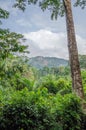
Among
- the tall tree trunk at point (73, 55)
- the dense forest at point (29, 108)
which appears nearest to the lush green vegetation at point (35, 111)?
the dense forest at point (29, 108)

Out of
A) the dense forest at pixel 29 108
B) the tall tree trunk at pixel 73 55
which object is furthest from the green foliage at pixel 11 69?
the tall tree trunk at pixel 73 55

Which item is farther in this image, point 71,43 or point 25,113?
point 71,43

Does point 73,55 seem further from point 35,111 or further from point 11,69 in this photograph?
point 35,111

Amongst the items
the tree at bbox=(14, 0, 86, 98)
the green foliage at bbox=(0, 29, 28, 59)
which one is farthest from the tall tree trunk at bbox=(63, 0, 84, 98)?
the green foliage at bbox=(0, 29, 28, 59)

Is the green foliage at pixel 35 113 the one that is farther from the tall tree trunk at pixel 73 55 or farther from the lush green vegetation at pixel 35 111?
the tall tree trunk at pixel 73 55

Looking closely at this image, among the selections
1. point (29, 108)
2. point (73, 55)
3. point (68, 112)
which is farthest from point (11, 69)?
point (73, 55)

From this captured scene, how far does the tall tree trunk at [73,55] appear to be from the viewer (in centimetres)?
1103

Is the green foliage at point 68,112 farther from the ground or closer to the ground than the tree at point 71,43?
closer to the ground

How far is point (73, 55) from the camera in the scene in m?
11.5

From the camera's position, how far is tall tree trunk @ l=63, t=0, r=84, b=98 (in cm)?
1103

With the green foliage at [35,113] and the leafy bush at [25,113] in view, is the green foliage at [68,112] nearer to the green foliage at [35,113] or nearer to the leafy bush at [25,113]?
the green foliage at [35,113]

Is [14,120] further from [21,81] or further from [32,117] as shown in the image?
[21,81]

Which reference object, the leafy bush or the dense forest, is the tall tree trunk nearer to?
the dense forest

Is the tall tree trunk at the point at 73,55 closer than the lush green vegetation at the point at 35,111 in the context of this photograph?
No
